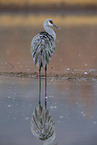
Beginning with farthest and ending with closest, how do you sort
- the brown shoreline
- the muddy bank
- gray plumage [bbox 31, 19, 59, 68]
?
the muddy bank, the brown shoreline, gray plumage [bbox 31, 19, 59, 68]

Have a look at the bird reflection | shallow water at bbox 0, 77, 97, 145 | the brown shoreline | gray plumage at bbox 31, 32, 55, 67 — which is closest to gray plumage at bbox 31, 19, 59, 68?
gray plumage at bbox 31, 32, 55, 67

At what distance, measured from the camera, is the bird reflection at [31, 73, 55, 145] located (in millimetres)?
6359

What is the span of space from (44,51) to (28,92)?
1.14 metres

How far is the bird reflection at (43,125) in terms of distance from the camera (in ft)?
20.9

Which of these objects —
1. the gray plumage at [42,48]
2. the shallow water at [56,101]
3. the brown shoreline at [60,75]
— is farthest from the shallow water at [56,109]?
the gray plumage at [42,48]

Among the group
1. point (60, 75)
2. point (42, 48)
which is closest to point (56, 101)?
point (42, 48)

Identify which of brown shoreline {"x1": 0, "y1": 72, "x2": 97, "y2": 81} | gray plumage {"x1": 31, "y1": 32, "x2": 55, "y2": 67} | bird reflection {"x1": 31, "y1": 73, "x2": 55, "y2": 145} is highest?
gray plumage {"x1": 31, "y1": 32, "x2": 55, "y2": 67}

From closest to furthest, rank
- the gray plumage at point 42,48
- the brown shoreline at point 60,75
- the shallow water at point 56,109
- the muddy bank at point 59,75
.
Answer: the shallow water at point 56,109 → the gray plumage at point 42,48 → the brown shoreline at point 60,75 → the muddy bank at point 59,75

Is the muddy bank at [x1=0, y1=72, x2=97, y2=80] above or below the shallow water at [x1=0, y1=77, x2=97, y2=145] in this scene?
above

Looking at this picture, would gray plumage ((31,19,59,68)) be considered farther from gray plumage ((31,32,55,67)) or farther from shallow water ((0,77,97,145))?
shallow water ((0,77,97,145))

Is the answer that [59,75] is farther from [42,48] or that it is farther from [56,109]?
[56,109]

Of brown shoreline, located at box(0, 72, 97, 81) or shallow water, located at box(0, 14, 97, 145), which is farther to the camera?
brown shoreline, located at box(0, 72, 97, 81)

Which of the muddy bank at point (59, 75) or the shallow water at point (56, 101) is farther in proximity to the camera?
the muddy bank at point (59, 75)

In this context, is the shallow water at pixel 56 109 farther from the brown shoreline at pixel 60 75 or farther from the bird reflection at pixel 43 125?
the brown shoreline at pixel 60 75
